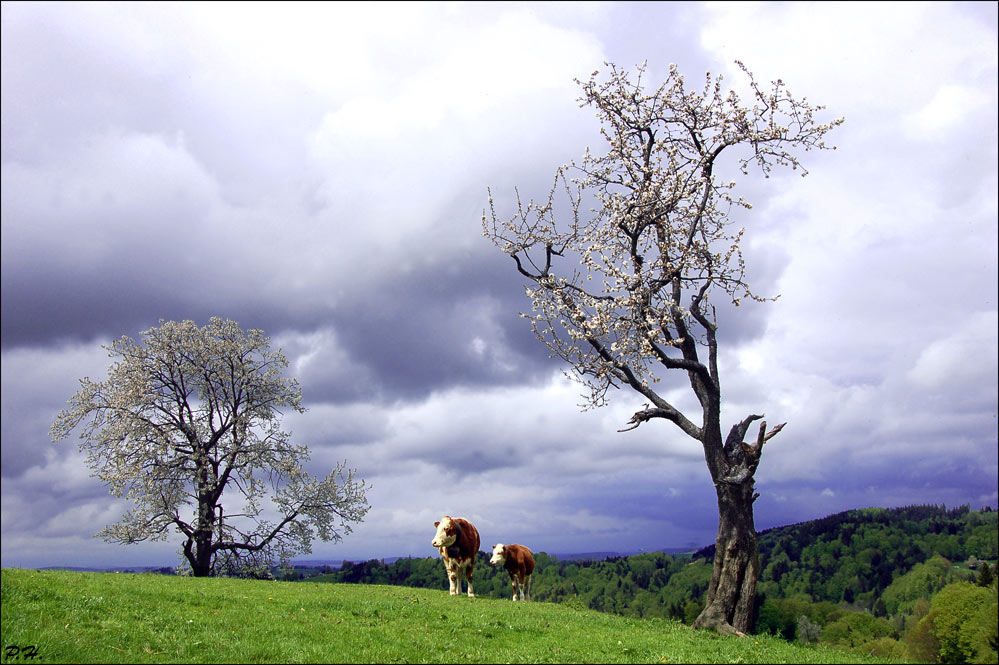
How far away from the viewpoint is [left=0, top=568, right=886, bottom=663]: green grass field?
14078mm

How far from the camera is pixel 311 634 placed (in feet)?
53.0

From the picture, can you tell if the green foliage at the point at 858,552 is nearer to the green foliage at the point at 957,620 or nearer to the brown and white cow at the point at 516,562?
the green foliage at the point at 957,620

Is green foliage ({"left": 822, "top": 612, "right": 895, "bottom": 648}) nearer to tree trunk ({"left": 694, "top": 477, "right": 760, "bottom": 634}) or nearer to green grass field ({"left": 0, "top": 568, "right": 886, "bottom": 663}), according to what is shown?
tree trunk ({"left": 694, "top": 477, "right": 760, "bottom": 634})

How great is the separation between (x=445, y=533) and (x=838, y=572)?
179 metres

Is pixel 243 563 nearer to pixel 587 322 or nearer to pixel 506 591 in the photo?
pixel 506 591

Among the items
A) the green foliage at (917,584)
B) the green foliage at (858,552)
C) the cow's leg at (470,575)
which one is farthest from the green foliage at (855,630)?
the cow's leg at (470,575)

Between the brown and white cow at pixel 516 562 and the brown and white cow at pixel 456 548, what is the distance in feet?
4.54

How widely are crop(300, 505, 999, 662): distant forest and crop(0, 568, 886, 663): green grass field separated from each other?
85.3 meters

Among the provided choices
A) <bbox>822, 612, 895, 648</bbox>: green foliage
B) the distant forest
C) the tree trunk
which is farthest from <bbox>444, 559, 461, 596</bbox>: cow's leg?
<bbox>822, 612, 895, 648</bbox>: green foliage

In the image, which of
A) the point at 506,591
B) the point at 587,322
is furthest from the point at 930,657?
the point at 587,322

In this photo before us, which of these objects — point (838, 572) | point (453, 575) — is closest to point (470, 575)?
point (453, 575)

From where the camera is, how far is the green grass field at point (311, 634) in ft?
46.2

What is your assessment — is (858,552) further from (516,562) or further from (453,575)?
(453,575)

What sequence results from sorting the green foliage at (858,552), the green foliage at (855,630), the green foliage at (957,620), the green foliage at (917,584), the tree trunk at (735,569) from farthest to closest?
the green foliage at (858,552)
the green foliage at (917,584)
the green foliage at (855,630)
the green foliage at (957,620)
the tree trunk at (735,569)
